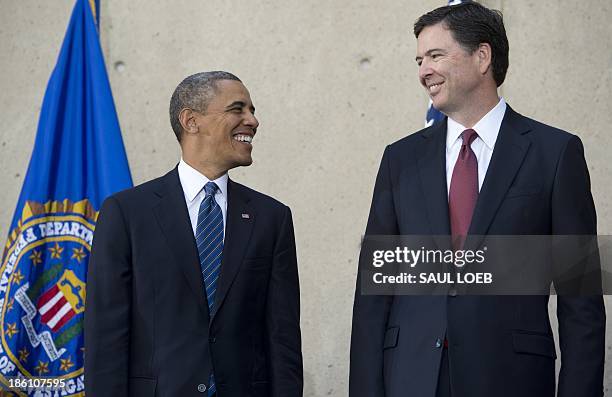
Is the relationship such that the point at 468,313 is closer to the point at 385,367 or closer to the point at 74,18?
the point at 385,367

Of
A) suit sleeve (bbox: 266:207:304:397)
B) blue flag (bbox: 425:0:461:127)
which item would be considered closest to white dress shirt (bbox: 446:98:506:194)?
suit sleeve (bbox: 266:207:304:397)

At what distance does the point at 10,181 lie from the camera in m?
4.35

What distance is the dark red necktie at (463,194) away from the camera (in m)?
2.46

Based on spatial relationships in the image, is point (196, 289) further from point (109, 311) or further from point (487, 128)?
point (487, 128)

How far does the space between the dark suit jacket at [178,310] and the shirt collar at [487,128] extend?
0.62 meters

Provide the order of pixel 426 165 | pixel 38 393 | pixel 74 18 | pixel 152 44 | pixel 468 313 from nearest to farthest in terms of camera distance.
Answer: pixel 468 313 → pixel 426 165 → pixel 38 393 → pixel 74 18 → pixel 152 44

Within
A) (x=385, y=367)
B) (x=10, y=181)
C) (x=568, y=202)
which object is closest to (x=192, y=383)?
(x=385, y=367)

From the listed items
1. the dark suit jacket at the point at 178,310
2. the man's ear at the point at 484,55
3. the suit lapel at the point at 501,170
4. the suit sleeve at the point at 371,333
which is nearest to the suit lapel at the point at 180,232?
the dark suit jacket at the point at 178,310

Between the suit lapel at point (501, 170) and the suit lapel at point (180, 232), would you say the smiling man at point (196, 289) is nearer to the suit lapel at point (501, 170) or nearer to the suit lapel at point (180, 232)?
the suit lapel at point (180, 232)

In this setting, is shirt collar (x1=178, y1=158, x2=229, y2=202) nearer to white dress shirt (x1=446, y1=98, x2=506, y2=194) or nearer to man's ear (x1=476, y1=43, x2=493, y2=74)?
white dress shirt (x1=446, y1=98, x2=506, y2=194)

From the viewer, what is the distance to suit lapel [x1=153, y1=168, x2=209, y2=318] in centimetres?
267

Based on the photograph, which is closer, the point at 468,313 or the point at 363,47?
the point at 468,313

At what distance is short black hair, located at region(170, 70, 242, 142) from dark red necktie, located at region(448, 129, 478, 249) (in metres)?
0.83

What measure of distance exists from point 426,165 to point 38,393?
1891mm
